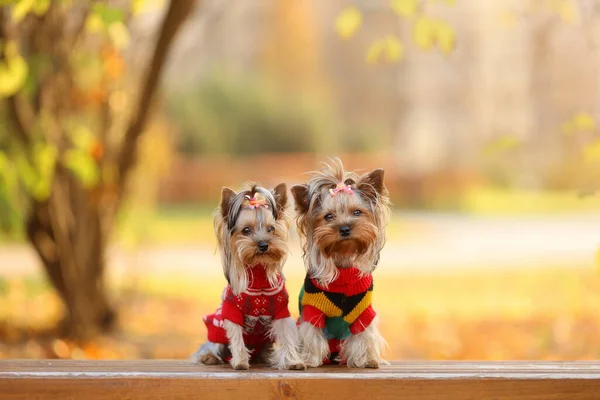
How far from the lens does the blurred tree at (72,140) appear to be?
5480mm

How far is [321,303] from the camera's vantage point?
2.98 meters

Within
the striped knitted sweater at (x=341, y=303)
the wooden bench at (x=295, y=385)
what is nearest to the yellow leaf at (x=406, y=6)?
the striped knitted sweater at (x=341, y=303)

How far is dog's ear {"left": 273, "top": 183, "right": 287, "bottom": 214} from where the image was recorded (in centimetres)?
296

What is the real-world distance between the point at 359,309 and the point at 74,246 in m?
3.51

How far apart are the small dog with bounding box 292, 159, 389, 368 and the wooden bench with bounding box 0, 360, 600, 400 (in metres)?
0.18

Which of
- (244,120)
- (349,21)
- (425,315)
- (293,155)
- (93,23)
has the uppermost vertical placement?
(244,120)

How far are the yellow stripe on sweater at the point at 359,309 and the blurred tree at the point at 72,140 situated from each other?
2805 millimetres

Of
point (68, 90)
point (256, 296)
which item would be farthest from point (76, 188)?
point (256, 296)

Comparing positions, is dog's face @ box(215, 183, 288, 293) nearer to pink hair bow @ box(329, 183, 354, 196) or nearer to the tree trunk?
pink hair bow @ box(329, 183, 354, 196)

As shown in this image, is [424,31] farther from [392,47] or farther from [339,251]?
[339,251]

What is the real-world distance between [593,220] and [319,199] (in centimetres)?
1375

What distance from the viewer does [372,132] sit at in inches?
843

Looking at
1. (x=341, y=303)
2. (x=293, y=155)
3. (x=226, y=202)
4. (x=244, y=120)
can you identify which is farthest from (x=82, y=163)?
(x=244, y=120)

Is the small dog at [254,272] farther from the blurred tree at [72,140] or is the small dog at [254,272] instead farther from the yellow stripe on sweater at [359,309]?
the blurred tree at [72,140]
